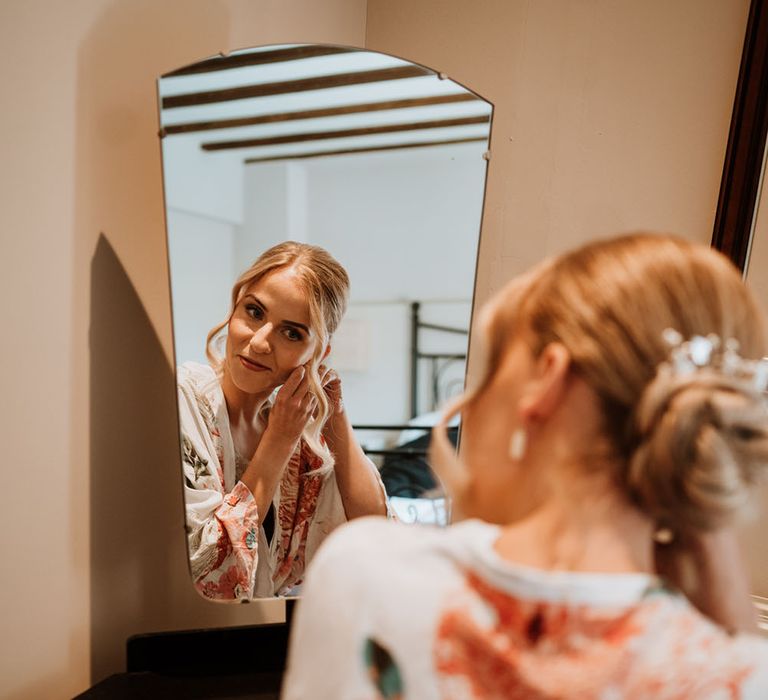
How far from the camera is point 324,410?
2.96 ft

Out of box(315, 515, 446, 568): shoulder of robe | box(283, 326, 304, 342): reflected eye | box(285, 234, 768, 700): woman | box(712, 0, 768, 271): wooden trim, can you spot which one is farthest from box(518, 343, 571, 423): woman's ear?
box(712, 0, 768, 271): wooden trim

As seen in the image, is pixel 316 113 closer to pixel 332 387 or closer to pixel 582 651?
pixel 332 387

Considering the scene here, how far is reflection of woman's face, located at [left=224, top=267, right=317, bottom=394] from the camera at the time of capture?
2.74 ft

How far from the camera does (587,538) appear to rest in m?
0.45

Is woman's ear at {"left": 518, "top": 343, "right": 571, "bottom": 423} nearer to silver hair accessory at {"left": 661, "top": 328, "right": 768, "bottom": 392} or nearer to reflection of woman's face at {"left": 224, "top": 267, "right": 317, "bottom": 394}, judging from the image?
silver hair accessory at {"left": 661, "top": 328, "right": 768, "bottom": 392}

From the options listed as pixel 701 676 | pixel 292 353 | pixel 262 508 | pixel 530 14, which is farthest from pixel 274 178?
pixel 701 676

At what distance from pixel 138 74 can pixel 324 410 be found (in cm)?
49

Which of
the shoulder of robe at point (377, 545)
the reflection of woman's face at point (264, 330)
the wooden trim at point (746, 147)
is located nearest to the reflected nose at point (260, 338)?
the reflection of woman's face at point (264, 330)

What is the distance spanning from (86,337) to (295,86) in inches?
16.8

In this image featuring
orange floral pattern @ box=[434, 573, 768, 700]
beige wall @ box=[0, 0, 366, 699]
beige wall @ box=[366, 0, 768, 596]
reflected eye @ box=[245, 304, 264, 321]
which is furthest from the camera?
beige wall @ box=[366, 0, 768, 596]

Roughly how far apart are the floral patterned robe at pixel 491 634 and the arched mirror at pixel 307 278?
0.40 m

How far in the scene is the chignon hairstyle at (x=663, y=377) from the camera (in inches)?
16.6

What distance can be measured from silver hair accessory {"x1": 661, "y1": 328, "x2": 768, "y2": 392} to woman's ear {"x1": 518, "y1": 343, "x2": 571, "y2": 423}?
0.21ft

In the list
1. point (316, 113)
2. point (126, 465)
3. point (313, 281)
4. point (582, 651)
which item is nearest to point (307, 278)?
point (313, 281)
